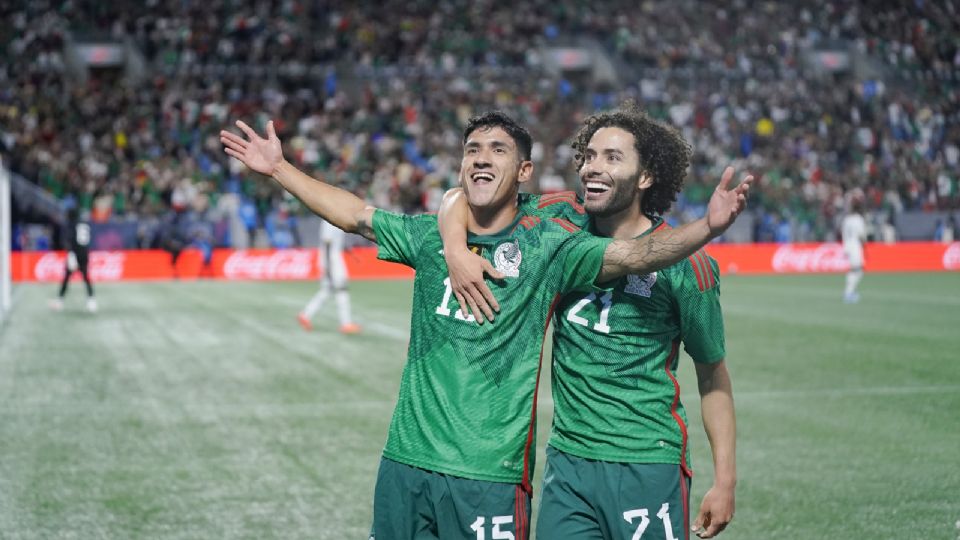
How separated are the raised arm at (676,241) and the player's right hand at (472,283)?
355mm

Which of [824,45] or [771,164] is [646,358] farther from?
[824,45]

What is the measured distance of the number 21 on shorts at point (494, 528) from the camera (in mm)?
3328

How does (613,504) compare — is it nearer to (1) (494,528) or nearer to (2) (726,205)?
(1) (494,528)

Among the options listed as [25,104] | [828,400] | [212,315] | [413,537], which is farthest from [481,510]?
[25,104]

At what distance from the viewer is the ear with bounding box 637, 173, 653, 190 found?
12.6 ft

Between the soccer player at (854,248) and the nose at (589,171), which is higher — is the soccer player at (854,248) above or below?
below

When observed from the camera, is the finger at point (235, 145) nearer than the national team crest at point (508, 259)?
No

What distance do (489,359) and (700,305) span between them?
730 mm

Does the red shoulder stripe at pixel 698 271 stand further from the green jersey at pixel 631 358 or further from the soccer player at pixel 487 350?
the soccer player at pixel 487 350

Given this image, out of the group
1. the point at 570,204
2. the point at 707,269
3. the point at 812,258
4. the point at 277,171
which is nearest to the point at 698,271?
the point at 707,269

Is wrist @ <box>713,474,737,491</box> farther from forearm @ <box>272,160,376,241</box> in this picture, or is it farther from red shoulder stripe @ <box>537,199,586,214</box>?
forearm @ <box>272,160,376,241</box>

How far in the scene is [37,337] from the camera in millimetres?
15703

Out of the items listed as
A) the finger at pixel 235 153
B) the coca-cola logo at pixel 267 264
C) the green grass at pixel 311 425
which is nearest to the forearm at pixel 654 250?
the finger at pixel 235 153

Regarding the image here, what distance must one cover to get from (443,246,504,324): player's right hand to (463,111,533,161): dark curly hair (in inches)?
16.3
